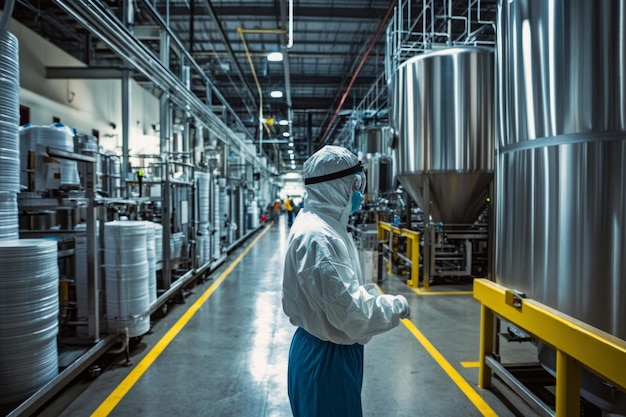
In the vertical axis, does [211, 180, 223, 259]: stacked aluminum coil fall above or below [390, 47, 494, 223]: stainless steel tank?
below

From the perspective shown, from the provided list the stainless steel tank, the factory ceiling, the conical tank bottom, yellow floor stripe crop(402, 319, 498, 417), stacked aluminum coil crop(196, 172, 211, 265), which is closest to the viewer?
yellow floor stripe crop(402, 319, 498, 417)

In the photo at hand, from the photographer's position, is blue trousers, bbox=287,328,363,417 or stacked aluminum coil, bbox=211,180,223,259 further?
stacked aluminum coil, bbox=211,180,223,259

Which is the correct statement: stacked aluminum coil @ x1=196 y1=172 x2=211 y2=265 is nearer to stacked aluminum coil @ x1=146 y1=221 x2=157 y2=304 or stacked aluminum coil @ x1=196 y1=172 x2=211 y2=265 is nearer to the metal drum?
stacked aluminum coil @ x1=146 y1=221 x2=157 y2=304

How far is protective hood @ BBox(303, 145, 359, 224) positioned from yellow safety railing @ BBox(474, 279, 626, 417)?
116 centimetres

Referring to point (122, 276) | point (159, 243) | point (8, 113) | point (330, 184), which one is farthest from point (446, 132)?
point (8, 113)

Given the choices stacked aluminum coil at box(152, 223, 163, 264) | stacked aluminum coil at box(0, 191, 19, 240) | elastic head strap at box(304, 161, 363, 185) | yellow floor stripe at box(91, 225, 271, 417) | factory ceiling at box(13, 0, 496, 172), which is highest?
factory ceiling at box(13, 0, 496, 172)

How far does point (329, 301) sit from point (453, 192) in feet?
15.7

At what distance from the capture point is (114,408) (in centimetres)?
279

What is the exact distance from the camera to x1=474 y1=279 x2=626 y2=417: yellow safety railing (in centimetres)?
156

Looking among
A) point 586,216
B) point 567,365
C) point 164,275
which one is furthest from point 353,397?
point 164,275

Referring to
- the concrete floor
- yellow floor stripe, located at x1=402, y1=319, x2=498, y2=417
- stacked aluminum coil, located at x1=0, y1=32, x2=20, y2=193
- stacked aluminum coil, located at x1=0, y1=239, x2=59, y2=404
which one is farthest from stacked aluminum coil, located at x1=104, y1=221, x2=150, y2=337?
yellow floor stripe, located at x1=402, y1=319, x2=498, y2=417

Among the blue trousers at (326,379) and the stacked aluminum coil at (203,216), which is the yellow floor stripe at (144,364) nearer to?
the stacked aluminum coil at (203,216)

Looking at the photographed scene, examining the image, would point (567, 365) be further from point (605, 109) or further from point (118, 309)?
point (118, 309)

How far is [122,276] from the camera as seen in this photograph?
3596 millimetres
